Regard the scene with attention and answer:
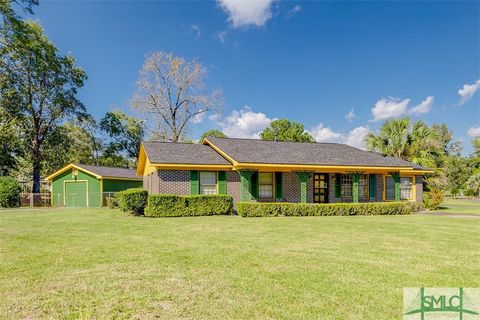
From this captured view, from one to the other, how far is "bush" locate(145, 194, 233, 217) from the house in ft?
3.96

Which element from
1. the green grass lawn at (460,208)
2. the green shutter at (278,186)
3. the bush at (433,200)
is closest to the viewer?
the green shutter at (278,186)

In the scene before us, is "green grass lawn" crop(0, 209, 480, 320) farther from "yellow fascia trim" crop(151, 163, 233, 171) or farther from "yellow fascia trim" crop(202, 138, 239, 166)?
"yellow fascia trim" crop(202, 138, 239, 166)

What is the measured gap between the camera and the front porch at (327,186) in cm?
1759

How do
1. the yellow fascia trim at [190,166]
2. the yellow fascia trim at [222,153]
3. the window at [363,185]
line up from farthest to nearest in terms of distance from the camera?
1. the window at [363,185]
2. the yellow fascia trim at [222,153]
3. the yellow fascia trim at [190,166]

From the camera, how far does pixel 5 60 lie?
3052 cm

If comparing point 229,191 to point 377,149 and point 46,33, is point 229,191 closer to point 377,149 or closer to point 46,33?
point 377,149

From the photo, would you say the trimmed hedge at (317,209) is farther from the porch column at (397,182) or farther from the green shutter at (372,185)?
the green shutter at (372,185)

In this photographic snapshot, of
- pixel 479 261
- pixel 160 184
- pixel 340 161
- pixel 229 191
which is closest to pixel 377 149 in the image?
pixel 340 161

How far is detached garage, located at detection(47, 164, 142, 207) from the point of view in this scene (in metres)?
24.8

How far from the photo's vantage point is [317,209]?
52.8 feet

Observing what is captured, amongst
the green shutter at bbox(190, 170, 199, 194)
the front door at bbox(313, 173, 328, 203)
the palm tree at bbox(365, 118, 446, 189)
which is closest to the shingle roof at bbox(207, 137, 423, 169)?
the front door at bbox(313, 173, 328, 203)

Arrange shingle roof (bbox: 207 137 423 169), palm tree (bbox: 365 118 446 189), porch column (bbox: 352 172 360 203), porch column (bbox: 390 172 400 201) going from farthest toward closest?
palm tree (bbox: 365 118 446 189)
porch column (bbox: 390 172 400 201)
porch column (bbox: 352 172 360 203)
shingle roof (bbox: 207 137 423 169)

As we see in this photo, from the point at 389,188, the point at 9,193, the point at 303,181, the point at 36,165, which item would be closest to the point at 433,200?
the point at 389,188

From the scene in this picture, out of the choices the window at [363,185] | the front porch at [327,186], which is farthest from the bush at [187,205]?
the window at [363,185]
